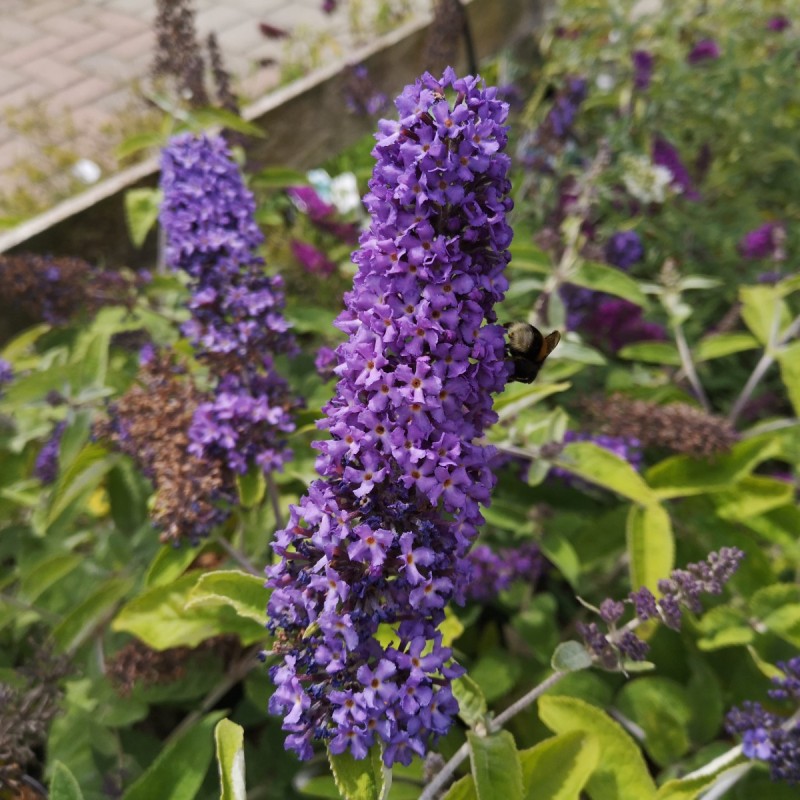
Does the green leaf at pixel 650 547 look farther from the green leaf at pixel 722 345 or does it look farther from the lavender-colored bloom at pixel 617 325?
the lavender-colored bloom at pixel 617 325

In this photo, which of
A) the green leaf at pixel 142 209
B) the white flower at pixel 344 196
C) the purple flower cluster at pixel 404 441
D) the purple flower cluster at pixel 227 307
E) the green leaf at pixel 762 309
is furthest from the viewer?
the white flower at pixel 344 196

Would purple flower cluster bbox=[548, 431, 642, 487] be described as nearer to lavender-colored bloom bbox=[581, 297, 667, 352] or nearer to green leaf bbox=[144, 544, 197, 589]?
lavender-colored bloom bbox=[581, 297, 667, 352]

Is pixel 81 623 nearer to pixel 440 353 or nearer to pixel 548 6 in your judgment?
pixel 440 353

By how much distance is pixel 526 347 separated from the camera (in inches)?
50.1

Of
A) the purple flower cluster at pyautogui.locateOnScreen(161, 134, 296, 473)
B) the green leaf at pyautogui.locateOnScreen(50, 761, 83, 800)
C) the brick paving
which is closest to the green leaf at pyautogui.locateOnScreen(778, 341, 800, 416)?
the purple flower cluster at pyautogui.locateOnScreen(161, 134, 296, 473)

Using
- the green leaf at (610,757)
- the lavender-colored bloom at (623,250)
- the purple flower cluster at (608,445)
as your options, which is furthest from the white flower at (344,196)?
the green leaf at (610,757)

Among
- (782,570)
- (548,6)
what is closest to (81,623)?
(782,570)

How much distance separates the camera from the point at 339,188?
3486mm

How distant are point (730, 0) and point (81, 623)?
4345 millimetres

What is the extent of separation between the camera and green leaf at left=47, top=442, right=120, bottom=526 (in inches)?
73.9

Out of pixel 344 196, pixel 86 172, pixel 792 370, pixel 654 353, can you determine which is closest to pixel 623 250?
pixel 654 353

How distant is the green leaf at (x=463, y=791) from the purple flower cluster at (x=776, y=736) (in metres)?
0.58

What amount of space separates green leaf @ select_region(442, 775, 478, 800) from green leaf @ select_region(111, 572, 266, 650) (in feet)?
1.69

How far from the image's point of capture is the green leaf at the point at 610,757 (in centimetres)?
158
